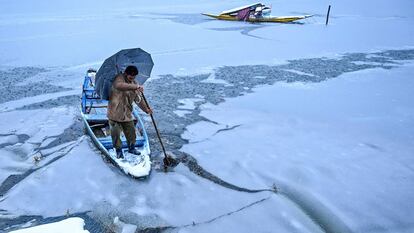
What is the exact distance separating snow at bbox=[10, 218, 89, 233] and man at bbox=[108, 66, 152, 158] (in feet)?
5.51

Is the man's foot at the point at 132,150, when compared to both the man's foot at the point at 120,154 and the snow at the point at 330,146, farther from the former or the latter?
the snow at the point at 330,146

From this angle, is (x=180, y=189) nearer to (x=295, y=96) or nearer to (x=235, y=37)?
(x=295, y=96)

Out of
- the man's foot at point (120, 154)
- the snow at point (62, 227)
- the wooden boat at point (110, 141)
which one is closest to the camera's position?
the snow at point (62, 227)

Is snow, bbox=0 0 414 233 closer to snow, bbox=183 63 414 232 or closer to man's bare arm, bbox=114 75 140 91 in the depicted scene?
snow, bbox=183 63 414 232

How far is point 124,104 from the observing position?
560cm

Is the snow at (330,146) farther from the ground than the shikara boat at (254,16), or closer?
closer

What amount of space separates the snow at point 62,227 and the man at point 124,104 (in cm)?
168

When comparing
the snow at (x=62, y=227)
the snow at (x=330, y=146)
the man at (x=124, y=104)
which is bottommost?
the snow at (x=62, y=227)

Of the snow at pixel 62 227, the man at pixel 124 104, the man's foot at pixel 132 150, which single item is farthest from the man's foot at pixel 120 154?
the snow at pixel 62 227

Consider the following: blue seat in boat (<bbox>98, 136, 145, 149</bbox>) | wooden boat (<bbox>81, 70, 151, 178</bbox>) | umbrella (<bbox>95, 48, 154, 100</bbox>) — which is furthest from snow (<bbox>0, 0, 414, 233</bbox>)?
umbrella (<bbox>95, 48, 154, 100</bbox>)

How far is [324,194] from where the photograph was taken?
17.1ft

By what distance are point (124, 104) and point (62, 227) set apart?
207cm

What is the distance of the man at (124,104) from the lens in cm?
527

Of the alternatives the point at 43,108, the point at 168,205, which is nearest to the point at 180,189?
the point at 168,205
